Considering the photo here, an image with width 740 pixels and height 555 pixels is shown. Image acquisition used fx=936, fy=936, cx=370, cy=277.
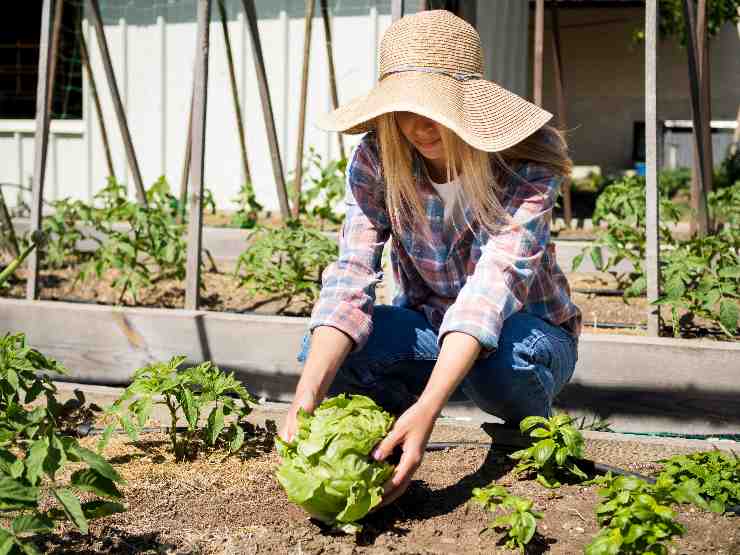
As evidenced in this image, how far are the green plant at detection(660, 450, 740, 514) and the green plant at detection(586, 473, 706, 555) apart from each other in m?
0.15

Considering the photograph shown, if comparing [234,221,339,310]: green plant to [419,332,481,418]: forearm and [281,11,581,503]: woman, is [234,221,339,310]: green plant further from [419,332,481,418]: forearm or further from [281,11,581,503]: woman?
[419,332,481,418]: forearm

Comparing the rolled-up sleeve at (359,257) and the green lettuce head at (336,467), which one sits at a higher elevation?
the rolled-up sleeve at (359,257)

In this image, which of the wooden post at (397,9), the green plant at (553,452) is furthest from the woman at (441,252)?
the wooden post at (397,9)

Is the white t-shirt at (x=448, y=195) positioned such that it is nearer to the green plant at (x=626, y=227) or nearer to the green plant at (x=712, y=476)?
the green plant at (x=712, y=476)

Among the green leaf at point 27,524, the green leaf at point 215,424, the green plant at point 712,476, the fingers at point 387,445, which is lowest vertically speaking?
the green leaf at point 215,424

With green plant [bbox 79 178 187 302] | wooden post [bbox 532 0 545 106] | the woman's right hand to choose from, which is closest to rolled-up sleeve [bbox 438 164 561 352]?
the woman's right hand

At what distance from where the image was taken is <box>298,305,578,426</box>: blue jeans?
2.32 meters

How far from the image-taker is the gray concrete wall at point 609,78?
1320 centimetres

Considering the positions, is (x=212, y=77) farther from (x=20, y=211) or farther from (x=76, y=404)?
(x=76, y=404)

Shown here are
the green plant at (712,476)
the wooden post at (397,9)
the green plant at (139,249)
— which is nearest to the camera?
the green plant at (712,476)

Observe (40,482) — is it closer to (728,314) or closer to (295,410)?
(295,410)

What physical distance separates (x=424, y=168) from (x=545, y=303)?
476 millimetres

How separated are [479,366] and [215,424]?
2.29 ft

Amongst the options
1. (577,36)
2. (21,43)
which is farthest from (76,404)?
(577,36)
